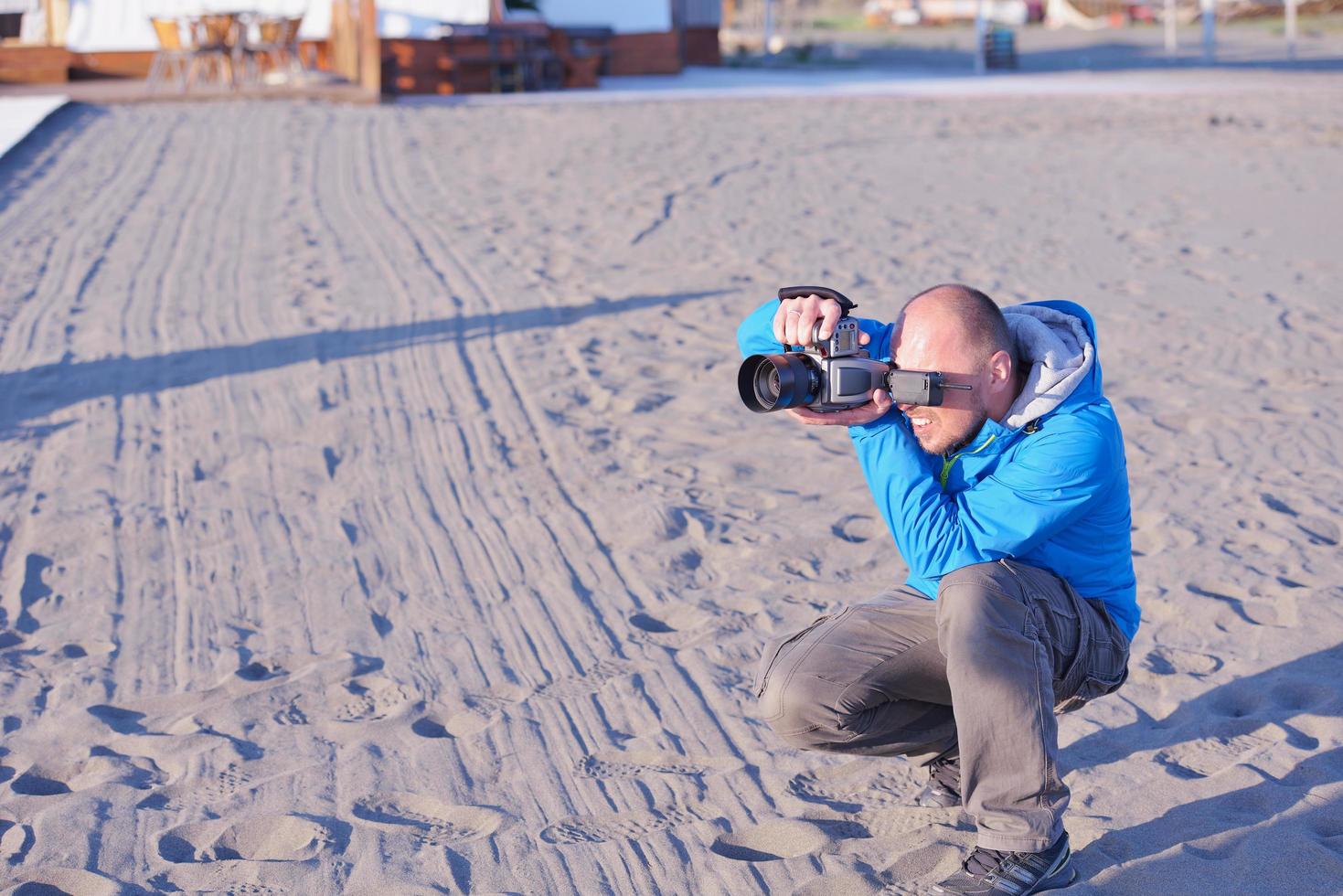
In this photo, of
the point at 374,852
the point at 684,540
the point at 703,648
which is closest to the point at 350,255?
the point at 684,540

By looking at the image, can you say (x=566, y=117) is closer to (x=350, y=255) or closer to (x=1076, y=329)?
(x=350, y=255)

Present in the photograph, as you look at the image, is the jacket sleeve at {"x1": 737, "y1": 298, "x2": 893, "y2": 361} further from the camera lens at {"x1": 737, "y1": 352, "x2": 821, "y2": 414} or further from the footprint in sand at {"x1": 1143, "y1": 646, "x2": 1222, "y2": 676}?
the footprint in sand at {"x1": 1143, "y1": 646, "x2": 1222, "y2": 676}

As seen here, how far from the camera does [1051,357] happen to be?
2439mm

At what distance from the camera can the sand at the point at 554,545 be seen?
2.71m

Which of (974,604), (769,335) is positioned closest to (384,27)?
(769,335)

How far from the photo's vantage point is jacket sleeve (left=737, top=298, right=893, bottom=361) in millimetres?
2906

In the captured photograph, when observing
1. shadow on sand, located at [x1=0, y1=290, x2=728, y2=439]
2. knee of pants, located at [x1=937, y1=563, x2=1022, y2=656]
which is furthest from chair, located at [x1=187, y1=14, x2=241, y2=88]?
knee of pants, located at [x1=937, y1=563, x2=1022, y2=656]

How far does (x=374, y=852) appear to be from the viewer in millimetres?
2660

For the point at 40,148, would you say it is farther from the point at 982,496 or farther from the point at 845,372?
the point at 982,496

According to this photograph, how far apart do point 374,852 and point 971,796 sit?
122 centimetres

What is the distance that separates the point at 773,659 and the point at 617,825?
0.50 metres

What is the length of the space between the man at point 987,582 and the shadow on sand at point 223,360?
389cm

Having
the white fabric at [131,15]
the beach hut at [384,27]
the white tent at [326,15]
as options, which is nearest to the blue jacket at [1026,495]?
the beach hut at [384,27]

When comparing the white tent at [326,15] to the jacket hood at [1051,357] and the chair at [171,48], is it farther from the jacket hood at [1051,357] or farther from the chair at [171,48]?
the jacket hood at [1051,357]
